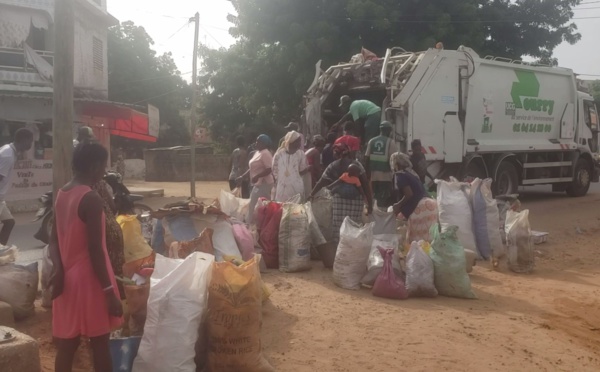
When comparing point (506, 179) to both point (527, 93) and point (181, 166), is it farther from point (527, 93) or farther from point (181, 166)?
point (181, 166)

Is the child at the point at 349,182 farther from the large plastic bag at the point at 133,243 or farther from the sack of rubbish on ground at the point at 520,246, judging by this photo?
the large plastic bag at the point at 133,243

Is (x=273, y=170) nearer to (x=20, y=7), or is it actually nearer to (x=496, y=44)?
(x=20, y=7)

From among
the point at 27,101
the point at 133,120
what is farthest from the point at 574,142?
the point at 27,101

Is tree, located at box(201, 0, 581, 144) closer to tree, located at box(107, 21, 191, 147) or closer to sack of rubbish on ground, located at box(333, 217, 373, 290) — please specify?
tree, located at box(107, 21, 191, 147)

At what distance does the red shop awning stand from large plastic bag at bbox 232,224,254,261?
425 inches

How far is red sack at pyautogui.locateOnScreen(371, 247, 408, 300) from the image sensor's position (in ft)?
19.3

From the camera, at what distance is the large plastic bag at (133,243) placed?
511 centimetres

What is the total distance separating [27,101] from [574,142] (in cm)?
1234

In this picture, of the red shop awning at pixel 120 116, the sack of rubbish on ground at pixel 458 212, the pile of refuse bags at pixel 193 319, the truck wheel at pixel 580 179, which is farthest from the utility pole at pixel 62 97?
the truck wheel at pixel 580 179

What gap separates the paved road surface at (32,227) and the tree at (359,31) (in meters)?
4.92

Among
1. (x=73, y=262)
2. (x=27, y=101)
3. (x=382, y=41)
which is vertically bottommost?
(x=73, y=262)

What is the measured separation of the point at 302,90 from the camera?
62.2ft

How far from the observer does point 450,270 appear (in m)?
6.09

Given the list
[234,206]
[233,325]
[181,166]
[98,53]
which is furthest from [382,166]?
[181,166]
